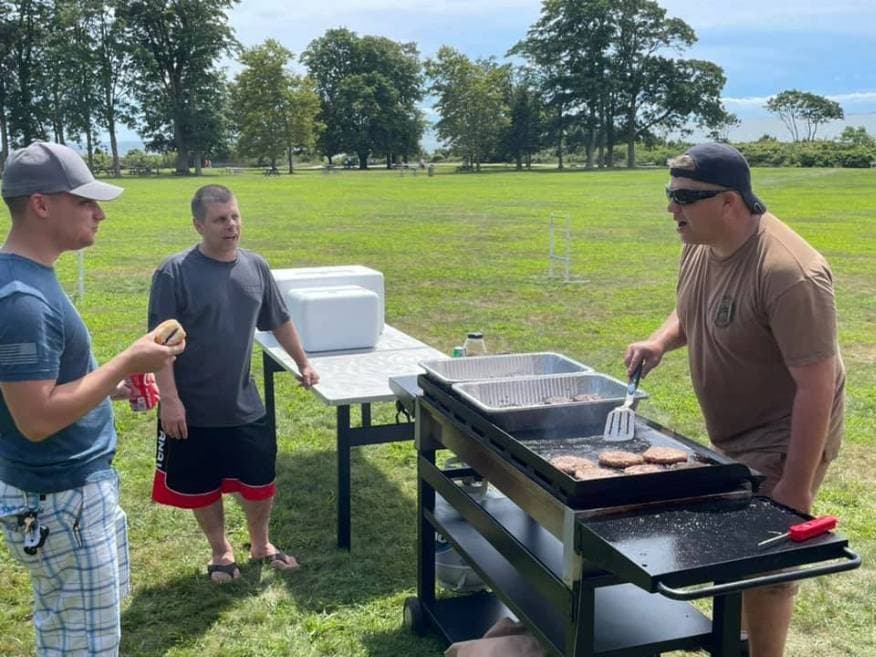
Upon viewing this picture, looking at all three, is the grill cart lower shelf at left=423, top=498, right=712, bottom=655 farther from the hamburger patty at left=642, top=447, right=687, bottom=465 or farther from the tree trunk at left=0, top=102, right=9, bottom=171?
the tree trunk at left=0, top=102, right=9, bottom=171

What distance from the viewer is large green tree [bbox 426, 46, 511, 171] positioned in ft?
223

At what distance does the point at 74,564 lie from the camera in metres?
2.50

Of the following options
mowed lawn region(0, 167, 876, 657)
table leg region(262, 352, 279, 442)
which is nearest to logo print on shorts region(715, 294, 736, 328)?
mowed lawn region(0, 167, 876, 657)

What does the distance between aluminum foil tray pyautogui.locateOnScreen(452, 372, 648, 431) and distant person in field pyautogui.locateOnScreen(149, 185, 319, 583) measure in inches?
54.6

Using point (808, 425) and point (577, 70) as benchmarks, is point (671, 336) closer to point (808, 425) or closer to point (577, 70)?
point (808, 425)

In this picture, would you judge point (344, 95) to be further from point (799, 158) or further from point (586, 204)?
point (586, 204)

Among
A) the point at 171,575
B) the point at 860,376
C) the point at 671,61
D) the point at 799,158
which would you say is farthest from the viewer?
the point at 671,61

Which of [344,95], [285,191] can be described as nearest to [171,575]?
[285,191]

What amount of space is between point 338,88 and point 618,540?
74.4 metres

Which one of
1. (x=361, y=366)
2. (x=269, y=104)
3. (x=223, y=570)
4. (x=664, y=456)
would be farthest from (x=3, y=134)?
(x=664, y=456)

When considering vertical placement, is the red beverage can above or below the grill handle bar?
above

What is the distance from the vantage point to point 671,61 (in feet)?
235

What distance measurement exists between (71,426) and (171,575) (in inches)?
79.3

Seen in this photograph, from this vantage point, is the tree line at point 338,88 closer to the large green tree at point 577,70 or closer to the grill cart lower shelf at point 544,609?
the large green tree at point 577,70
